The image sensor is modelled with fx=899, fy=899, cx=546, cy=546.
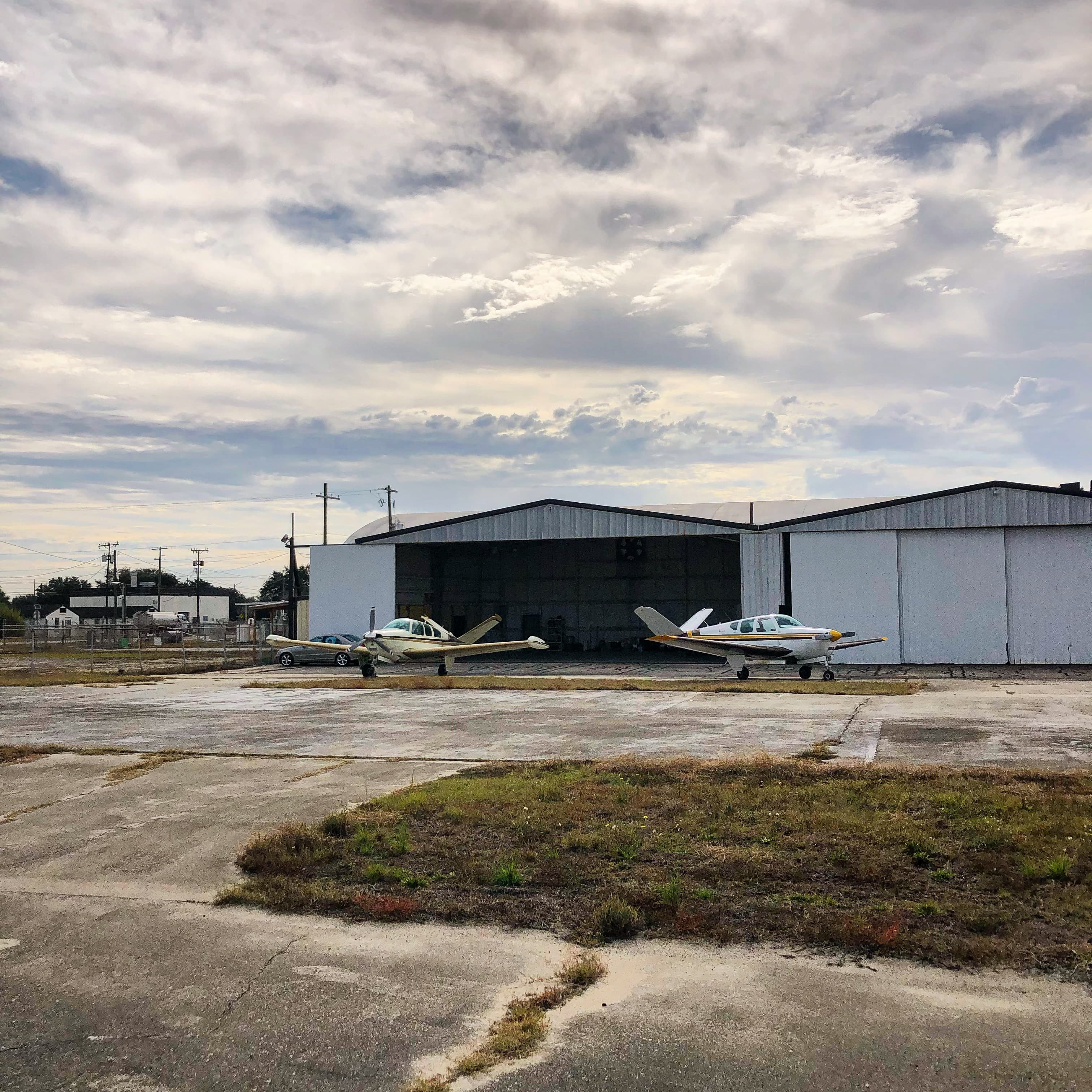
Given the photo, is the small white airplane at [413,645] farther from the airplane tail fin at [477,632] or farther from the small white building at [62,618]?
the small white building at [62,618]

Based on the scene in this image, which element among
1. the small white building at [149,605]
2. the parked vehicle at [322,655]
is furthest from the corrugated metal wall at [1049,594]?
the small white building at [149,605]

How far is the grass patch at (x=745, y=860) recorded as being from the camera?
5887 mm

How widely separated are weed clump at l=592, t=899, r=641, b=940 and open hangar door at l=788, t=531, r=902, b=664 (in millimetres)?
32651

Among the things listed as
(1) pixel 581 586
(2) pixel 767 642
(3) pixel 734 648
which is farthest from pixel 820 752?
(1) pixel 581 586

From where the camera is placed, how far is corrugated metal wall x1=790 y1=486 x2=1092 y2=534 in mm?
34781

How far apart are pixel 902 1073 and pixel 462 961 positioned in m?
2.67

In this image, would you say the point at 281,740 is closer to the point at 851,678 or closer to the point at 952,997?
the point at 952,997

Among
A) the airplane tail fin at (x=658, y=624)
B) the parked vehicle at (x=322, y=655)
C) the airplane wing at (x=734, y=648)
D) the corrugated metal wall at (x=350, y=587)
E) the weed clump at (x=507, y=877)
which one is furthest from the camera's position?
the corrugated metal wall at (x=350, y=587)

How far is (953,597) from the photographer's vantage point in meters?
36.0

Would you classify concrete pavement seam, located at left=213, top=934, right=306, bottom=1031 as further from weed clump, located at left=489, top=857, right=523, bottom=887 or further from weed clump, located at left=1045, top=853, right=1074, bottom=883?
weed clump, located at left=1045, top=853, right=1074, bottom=883

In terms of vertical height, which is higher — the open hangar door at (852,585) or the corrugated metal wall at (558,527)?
the corrugated metal wall at (558,527)

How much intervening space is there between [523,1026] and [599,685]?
21.7m

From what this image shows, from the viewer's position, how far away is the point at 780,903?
6328 mm

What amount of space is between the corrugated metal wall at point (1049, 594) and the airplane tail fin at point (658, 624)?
46.0ft
